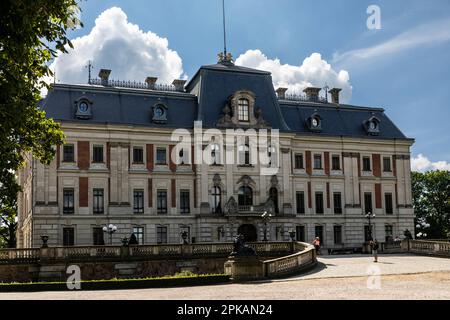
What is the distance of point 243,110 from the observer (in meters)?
54.9

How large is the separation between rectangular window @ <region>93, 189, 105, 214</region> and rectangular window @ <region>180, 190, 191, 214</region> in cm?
649

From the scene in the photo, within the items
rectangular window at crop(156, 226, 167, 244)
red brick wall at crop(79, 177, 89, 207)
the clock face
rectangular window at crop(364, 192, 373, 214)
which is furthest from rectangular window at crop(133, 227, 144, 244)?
rectangular window at crop(364, 192, 373, 214)

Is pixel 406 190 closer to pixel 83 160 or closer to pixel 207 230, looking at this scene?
pixel 207 230

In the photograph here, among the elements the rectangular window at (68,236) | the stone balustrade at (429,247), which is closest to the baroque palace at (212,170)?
the rectangular window at (68,236)

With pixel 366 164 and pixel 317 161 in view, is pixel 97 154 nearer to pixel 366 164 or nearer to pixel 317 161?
pixel 317 161

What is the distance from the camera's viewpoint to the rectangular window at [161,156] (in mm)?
52812

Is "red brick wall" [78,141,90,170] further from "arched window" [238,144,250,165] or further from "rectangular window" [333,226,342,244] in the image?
"rectangular window" [333,226,342,244]

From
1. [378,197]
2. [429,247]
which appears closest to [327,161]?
[378,197]

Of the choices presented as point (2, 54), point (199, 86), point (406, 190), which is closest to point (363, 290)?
point (2, 54)

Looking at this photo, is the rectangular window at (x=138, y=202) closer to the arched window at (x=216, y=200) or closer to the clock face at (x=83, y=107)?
the arched window at (x=216, y=200)

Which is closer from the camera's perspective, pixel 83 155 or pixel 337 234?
pixel 83 155

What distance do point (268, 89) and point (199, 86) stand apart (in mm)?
6479

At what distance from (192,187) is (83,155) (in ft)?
30.4

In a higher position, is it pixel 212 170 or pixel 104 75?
pixel 104 75
